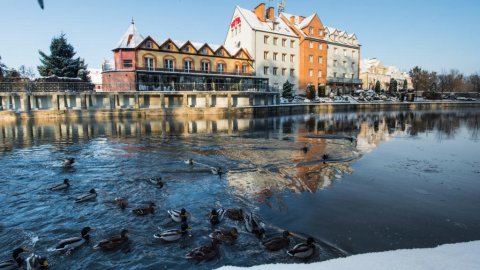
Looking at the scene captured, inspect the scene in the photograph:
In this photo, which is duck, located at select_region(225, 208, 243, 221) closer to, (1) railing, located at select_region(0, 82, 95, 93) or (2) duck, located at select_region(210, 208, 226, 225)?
(2) duck, located at select_region(210, 208, 226, 225)

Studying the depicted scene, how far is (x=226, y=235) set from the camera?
7090 mm

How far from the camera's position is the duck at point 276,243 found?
21.9ft

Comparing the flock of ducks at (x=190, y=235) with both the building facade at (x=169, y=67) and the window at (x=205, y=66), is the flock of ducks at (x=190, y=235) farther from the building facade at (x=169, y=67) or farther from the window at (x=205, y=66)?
the window at (x=205, y=66)

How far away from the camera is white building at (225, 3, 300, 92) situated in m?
59.3

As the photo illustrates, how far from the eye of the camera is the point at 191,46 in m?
51.2

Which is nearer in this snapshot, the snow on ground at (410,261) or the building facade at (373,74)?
the snow on ground at (410,261)

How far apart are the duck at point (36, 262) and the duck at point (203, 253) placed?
9.21 ft

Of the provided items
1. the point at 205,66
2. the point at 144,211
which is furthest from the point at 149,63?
the point at 144,211

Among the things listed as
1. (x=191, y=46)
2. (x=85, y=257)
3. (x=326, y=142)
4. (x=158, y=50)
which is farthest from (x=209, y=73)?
(x=85, y=257)

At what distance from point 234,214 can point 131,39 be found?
45.9 meters

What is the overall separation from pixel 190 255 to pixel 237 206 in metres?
3.06

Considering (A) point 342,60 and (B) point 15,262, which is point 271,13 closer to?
(A) point 342,60

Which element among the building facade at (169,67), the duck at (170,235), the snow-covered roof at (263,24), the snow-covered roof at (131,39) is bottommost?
the duck at (170,235)

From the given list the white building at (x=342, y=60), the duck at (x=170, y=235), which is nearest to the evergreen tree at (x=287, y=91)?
the white building at (x=342, y=60)
